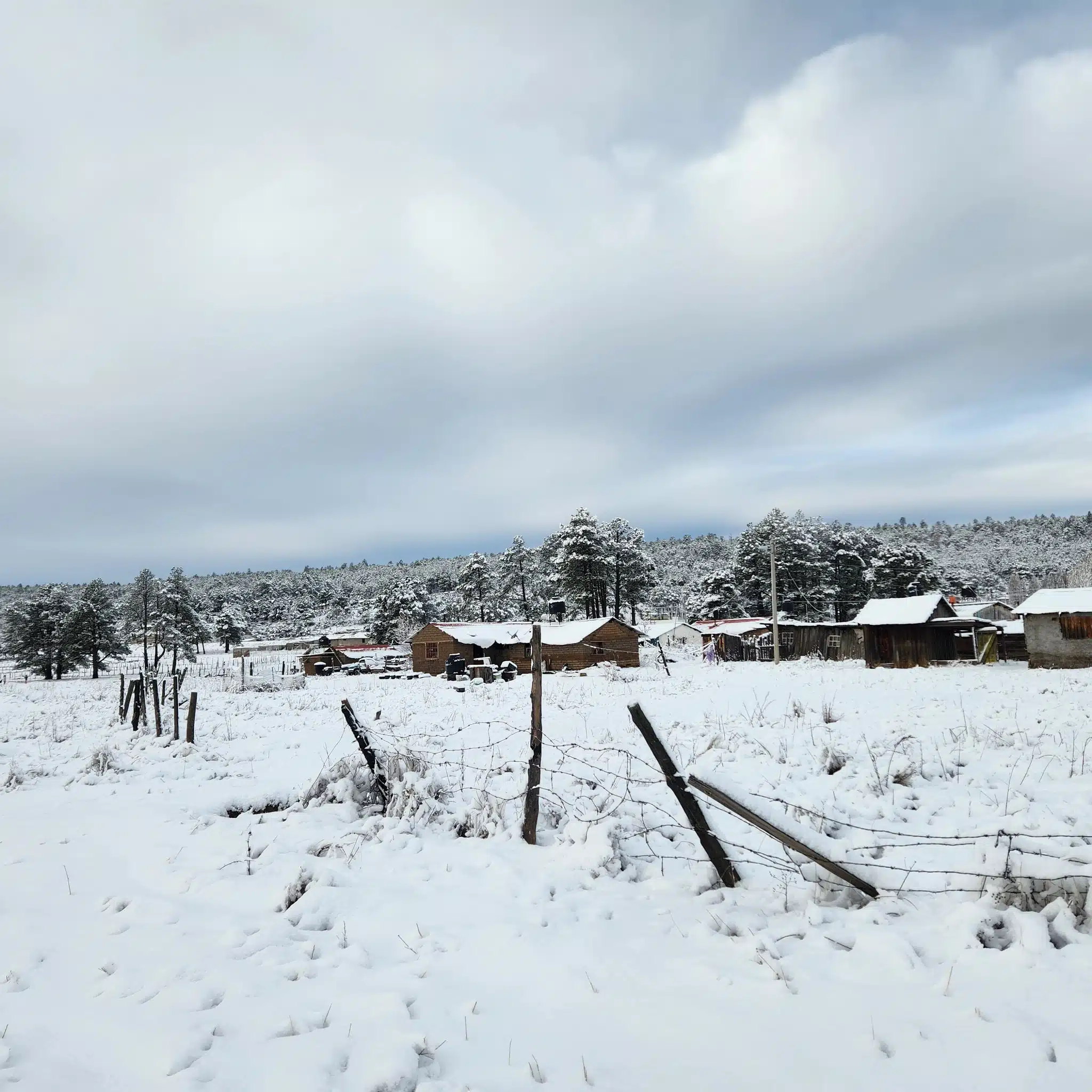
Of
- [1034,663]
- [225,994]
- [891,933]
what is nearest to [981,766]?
[891,933]

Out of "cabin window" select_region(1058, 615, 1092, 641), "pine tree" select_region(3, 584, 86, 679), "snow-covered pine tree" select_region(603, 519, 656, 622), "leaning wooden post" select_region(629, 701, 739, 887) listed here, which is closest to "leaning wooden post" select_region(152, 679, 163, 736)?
"leaning wooden post" select_region(629, 701, 739, 887)

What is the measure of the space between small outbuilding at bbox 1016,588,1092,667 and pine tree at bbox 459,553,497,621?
189 feet

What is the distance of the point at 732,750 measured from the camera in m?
10.3

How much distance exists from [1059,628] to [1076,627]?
58cm

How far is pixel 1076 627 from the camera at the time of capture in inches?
1083

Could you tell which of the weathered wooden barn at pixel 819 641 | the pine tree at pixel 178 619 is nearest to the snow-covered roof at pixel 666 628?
the weathered wooden barn at pixel 819 641

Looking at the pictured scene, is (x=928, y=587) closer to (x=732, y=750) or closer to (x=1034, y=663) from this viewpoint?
(x=1034, y=663)

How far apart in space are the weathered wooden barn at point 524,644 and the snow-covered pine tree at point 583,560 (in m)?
12.9

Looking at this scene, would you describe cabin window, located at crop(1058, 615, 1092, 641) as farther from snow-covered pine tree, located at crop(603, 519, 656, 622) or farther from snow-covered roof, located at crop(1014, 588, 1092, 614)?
snow-covered pine tree, located at crop(603, 519, 656, 622)

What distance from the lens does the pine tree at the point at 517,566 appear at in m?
76.8

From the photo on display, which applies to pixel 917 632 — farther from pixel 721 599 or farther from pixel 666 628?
pixel 721 599

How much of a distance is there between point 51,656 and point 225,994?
6816 cm

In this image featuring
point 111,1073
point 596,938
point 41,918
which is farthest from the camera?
point 41,918

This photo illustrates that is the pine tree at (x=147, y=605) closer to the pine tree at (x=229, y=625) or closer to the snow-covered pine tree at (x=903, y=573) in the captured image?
the pine tree at (x=229, y=625)
